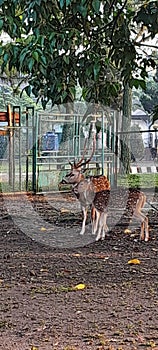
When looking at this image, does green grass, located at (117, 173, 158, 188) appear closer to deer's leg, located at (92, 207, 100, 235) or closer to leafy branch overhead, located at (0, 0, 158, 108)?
deer's leg, located at (92, 207, 100, 235)

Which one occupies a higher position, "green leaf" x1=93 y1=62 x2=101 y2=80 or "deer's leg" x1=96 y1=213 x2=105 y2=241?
"green leaf" x1=93 y1=62 x2=101 y2=80

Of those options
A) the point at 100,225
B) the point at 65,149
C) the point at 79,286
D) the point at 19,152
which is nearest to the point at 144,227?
the point at 100,225

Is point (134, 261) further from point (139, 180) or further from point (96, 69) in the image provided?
point (139, 180)

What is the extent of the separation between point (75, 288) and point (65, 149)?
857 cm

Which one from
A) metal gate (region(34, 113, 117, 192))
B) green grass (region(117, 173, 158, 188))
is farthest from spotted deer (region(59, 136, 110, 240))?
green grass (region(117, 173, 158, 188))

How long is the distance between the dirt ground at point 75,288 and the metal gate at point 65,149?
13.9ft

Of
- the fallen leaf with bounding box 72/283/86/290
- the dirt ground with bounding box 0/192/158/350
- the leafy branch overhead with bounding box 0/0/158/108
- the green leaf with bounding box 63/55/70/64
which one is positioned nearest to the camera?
the dirt ground with bounding box 0/192/158/350

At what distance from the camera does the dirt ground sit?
11.8 ft

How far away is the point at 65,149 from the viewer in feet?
43.1

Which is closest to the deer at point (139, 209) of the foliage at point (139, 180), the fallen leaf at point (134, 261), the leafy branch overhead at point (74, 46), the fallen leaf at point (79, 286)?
the fallen leaf at point (134, 261)

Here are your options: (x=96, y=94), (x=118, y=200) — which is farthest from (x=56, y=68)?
(x=118, y=200)

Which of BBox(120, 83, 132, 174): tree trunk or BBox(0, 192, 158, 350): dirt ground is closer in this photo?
BBox(0, 192, 158, 350): dirt ground

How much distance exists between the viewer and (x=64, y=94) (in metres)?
5.07

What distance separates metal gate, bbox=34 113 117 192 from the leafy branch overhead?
6.09 meters
